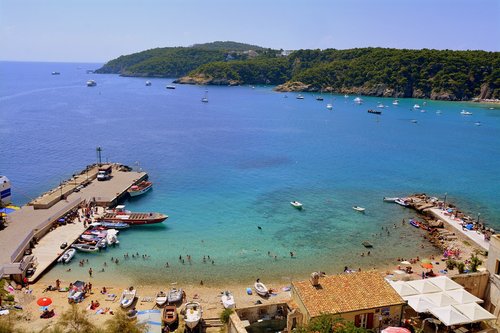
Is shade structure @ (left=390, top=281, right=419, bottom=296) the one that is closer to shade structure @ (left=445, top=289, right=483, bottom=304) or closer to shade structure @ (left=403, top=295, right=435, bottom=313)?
shade structure @ (left=403, top=295, right=435, bottom=313)

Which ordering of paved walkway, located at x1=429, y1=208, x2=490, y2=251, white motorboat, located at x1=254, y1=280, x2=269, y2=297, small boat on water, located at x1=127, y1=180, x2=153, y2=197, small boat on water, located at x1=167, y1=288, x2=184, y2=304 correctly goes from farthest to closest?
small boat on water, located at x1=127, y1=180, x2=153, y2=197, paved walkway, located at x1=429, y1=208, x2=490, y2=251, white motorboat, located at x1=254, y1=280, x2=269, y2=297, small boat on water, located at x1=167, y1=288, x2=184, y2=304

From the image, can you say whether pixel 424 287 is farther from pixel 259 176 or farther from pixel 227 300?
pixel 259 176

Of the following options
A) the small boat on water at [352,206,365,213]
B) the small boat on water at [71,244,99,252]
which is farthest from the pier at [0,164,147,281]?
the small boat on water at [352,206,365,213]

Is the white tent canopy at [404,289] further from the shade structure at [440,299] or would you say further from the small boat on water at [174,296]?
the small boat on water at [174,296]

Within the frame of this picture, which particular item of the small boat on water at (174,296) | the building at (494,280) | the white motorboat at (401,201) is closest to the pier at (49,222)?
the small boat on water at (174,296)

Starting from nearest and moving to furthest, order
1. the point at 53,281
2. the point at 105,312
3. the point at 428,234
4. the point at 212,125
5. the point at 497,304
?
1. the point at 497,304
2. the point at 105,312
3. the point at 53,281
4. the point at 428,234
5. the point at 212,125

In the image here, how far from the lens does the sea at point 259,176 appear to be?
4019 cm

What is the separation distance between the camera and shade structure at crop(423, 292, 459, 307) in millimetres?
25016

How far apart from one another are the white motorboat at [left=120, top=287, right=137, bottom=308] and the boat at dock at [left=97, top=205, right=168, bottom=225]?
48.9 ft

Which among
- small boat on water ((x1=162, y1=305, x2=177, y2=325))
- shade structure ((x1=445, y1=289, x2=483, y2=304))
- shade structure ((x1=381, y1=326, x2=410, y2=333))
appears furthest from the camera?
small boat on water ((x1=162, y1=305, x2=177, y2=325))

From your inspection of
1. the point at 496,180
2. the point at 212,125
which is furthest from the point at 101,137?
the point at 496,180

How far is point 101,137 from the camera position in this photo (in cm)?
9775

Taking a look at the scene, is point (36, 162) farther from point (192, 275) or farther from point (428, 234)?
point (428, 234)

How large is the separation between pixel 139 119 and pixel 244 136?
4044 centimetres
